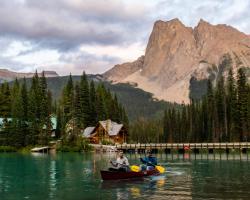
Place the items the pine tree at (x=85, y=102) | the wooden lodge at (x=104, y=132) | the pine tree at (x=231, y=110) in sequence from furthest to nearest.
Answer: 1. the pine tree at (x=85, y=102)
2. the wooden lodge at (x=104, y=132)
3. the pine tree at (x=231, y=110)

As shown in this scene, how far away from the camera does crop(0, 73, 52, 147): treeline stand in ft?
372

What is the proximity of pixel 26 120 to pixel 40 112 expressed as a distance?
4600 millimetres

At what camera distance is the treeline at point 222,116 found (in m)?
108

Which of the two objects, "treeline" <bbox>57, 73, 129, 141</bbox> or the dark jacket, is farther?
"treeline" <bbox>57, 73, 129, 141</bbox>

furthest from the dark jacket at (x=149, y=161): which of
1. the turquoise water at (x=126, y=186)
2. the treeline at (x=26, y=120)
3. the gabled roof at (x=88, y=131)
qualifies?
the gabled roof at (x=88, y=131)

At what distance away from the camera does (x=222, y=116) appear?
389ft

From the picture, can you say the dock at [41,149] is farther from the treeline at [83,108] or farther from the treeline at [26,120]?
the treeline at [83,108]

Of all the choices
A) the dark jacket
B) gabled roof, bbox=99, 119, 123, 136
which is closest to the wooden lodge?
gabled roof, bbox=99, 119, 123, 136

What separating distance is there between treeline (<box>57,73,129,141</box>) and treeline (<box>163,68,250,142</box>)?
976 inches

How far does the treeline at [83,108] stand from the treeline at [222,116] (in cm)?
2479

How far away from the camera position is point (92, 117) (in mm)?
130750

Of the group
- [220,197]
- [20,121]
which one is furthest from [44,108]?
[220,197]

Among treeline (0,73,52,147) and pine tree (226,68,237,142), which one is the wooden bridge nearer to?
pine tree (226,68,237,142)

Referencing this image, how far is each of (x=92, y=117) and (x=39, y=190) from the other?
9272 centimetres
